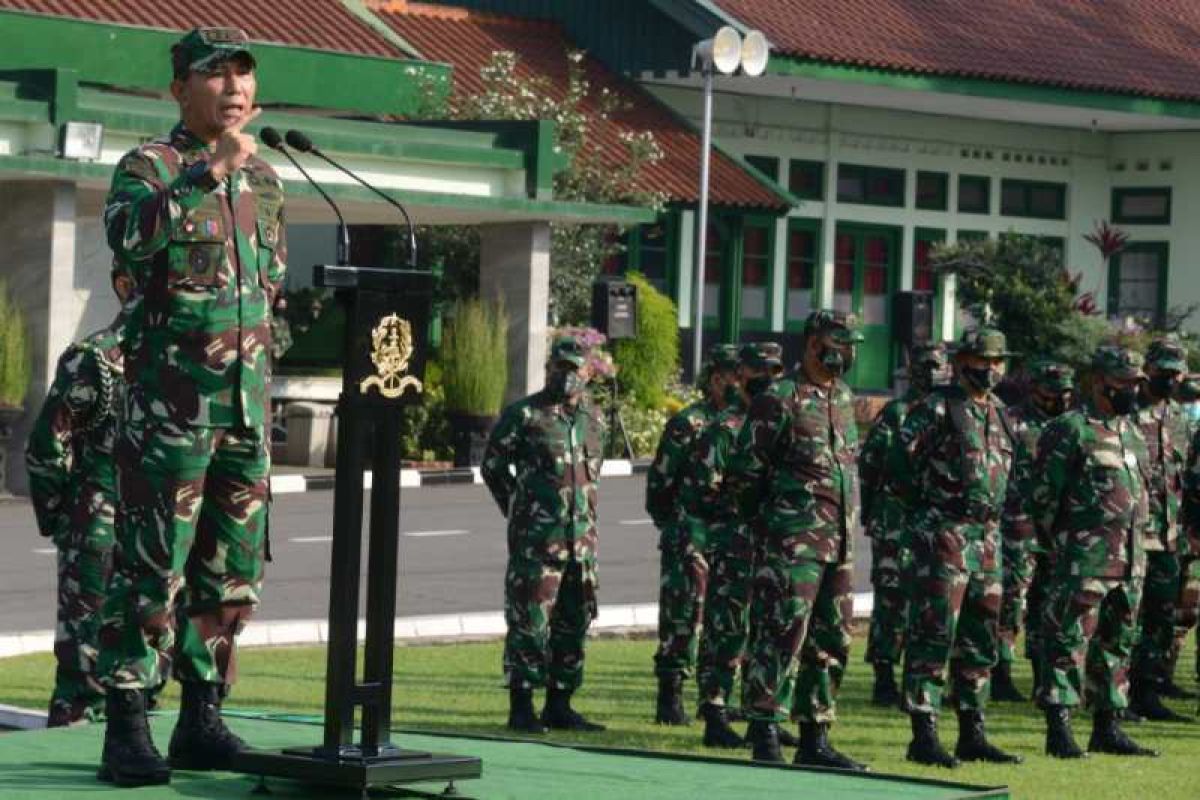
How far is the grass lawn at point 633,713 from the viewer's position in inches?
525

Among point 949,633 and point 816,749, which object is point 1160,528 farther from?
point 816,749

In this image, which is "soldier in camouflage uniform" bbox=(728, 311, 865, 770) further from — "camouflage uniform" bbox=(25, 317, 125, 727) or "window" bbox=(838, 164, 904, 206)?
"window" bbox=(838, 164, 904, 206)

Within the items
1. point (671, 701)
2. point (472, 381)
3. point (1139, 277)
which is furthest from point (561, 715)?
point (1139, 277)

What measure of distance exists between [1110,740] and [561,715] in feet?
9.07

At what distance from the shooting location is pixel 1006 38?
43812 mm

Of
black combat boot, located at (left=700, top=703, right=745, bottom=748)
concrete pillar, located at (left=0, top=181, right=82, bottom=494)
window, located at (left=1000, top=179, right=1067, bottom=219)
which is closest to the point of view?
black combat boot, located at (left=700, top=703, right=745, bottom=748)

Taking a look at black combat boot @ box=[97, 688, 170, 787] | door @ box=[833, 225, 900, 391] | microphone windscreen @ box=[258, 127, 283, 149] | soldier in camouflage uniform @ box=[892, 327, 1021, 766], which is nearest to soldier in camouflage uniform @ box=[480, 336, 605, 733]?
soldier in camouflage uniform @ box=[892, 327, 1021, 766]

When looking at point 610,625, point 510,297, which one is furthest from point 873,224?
point 610,625

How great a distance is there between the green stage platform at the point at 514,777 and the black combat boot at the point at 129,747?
47 mm

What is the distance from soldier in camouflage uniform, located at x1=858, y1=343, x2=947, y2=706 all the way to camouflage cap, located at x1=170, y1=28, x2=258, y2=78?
26.0 ft

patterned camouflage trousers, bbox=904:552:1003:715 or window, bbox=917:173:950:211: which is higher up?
window, bbox=917:173:950:211

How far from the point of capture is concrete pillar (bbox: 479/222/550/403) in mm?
32469

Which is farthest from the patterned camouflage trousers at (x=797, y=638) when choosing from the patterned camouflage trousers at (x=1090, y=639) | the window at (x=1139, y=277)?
the window at (x=1139, y=277)

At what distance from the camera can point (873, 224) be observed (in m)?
44.4
